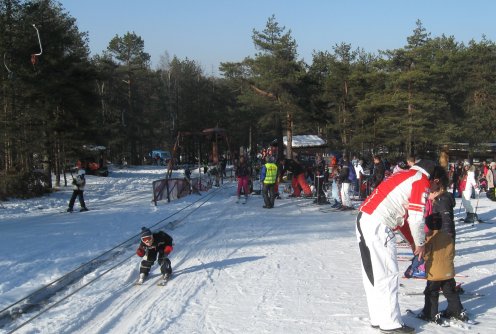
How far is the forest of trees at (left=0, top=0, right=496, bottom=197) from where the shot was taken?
72.9ft

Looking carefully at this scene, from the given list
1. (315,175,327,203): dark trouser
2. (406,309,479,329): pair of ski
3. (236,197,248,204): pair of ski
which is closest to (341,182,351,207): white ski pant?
(315,175,327,203): dark trouser

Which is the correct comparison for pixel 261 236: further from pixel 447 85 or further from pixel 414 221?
pixel 447 85

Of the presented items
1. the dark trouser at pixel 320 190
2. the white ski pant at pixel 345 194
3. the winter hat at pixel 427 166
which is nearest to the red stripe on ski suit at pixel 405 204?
the winter hat at pixel 427 166

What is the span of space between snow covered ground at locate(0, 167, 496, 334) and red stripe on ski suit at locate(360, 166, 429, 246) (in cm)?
113

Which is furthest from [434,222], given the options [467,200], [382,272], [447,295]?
[467,200]

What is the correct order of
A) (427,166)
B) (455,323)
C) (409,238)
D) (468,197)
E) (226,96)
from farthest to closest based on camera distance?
(226,96)
(468,197)
(409,238)
(455,323)
(427,166)

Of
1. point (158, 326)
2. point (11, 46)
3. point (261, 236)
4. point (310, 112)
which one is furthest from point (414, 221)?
point (310, 112)

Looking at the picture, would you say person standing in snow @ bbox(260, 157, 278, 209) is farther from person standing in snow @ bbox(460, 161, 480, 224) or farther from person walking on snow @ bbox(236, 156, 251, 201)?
person standing in snow @ bbox(460, 161, 480, 224)

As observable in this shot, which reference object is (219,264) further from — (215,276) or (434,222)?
(434,222)

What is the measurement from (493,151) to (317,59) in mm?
18996

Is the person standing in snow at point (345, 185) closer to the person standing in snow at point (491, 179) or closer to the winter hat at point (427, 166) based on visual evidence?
the person standing in snow at point (491, 179)

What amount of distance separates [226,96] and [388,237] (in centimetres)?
5788

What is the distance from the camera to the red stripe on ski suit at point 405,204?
460 cm

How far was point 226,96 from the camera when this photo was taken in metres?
61.6
